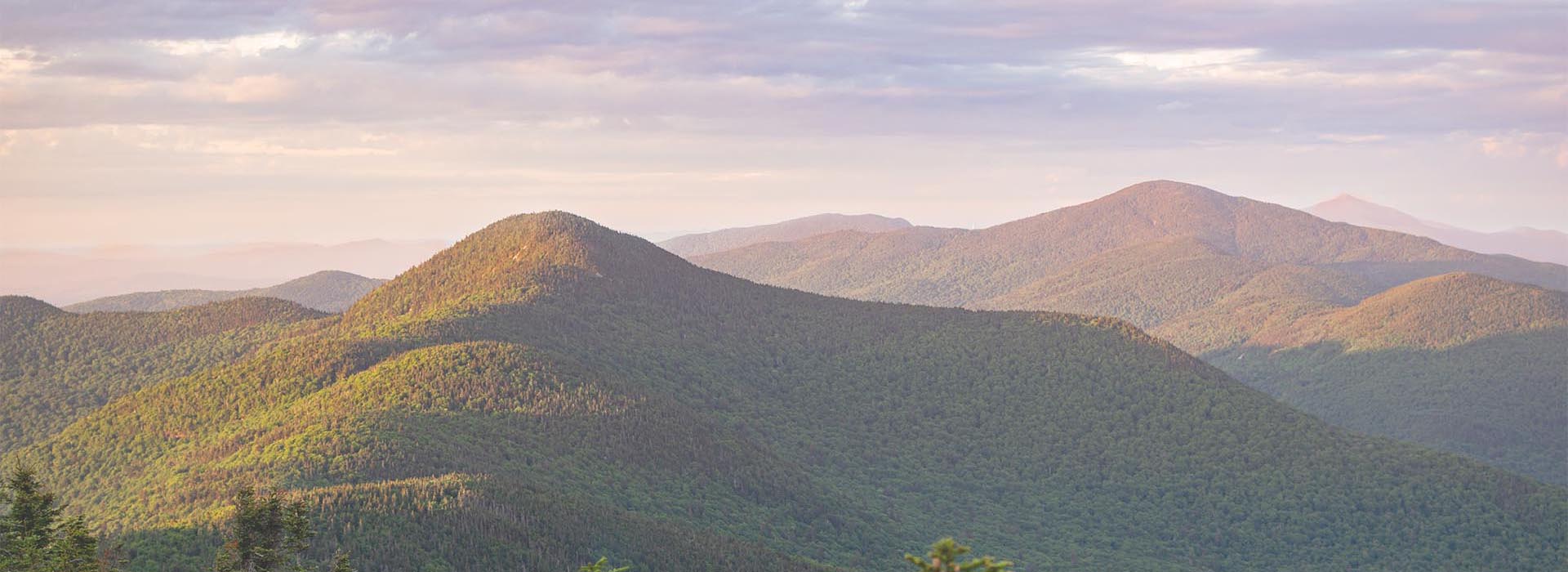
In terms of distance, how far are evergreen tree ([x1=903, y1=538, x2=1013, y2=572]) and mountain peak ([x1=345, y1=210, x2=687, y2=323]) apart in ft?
367

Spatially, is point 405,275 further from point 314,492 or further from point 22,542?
point 22,542

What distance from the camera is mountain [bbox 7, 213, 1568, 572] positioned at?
8831 cm

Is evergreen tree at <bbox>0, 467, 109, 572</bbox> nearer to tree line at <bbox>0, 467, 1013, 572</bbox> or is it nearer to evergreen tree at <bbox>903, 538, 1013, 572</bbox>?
tree line at <bbox>0, 467, 1013, 572</bbox>

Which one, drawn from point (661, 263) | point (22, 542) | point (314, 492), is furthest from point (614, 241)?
point (22, 542)

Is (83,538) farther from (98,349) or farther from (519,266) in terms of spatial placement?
A: (98,349)

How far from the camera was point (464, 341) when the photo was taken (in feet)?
390

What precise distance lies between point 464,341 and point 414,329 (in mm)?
8676

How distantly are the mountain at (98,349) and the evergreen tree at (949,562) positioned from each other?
12114 cm

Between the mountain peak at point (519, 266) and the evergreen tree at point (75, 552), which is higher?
the mountain peak at point (519, 266)

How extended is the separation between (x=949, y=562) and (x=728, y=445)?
279 ft

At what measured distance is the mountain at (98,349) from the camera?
13588 centimetres

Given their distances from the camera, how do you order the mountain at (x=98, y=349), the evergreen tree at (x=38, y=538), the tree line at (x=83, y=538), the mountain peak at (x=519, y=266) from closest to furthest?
the evergreen tree at (x=38, y=538), the tree line at (x=83, y=538), the mountain at (x=98, y=349), the mountain peak at (x=519, y=266)

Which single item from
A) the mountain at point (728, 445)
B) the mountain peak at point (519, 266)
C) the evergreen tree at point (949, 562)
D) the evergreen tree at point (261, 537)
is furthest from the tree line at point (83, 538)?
the mountain peak at point (519, 266)

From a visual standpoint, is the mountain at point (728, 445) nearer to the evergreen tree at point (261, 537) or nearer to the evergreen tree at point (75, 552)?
the evergreen tree at point (261, 537)
